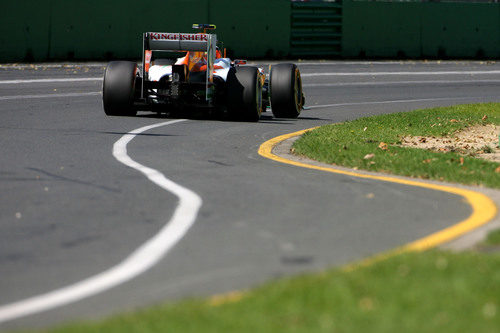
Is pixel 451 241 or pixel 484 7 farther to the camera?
pixel 484 7

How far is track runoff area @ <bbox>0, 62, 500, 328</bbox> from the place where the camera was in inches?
214

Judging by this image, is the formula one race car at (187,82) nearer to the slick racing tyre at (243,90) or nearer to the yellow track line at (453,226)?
the slick racing tyre at (243,90)

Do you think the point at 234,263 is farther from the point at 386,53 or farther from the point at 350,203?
the point at 386,53

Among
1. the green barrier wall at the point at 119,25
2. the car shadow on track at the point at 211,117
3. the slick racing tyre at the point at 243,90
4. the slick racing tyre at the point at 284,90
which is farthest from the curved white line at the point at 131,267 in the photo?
the green barrier wall at the point at 119,25

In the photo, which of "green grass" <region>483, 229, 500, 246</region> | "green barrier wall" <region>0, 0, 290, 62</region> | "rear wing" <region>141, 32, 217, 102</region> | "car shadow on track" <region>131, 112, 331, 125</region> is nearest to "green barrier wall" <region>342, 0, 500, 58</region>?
"green barrier wall" <region>0, 0, 290, 62</region>

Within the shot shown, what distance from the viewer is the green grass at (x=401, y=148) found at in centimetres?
957

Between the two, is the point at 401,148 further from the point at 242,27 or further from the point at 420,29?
the point at 420,29

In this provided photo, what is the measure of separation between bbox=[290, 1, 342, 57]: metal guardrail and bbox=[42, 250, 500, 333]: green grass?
91.6ft

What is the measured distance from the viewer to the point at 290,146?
41.3ft

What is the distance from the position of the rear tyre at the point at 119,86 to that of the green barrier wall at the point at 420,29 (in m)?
19.0

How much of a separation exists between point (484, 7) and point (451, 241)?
3094 cm

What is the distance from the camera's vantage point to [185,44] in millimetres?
15609

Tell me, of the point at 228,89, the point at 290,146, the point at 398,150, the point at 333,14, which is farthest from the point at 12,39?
the point at 398,150

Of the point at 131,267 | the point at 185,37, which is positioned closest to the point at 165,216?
the point at 131,267
